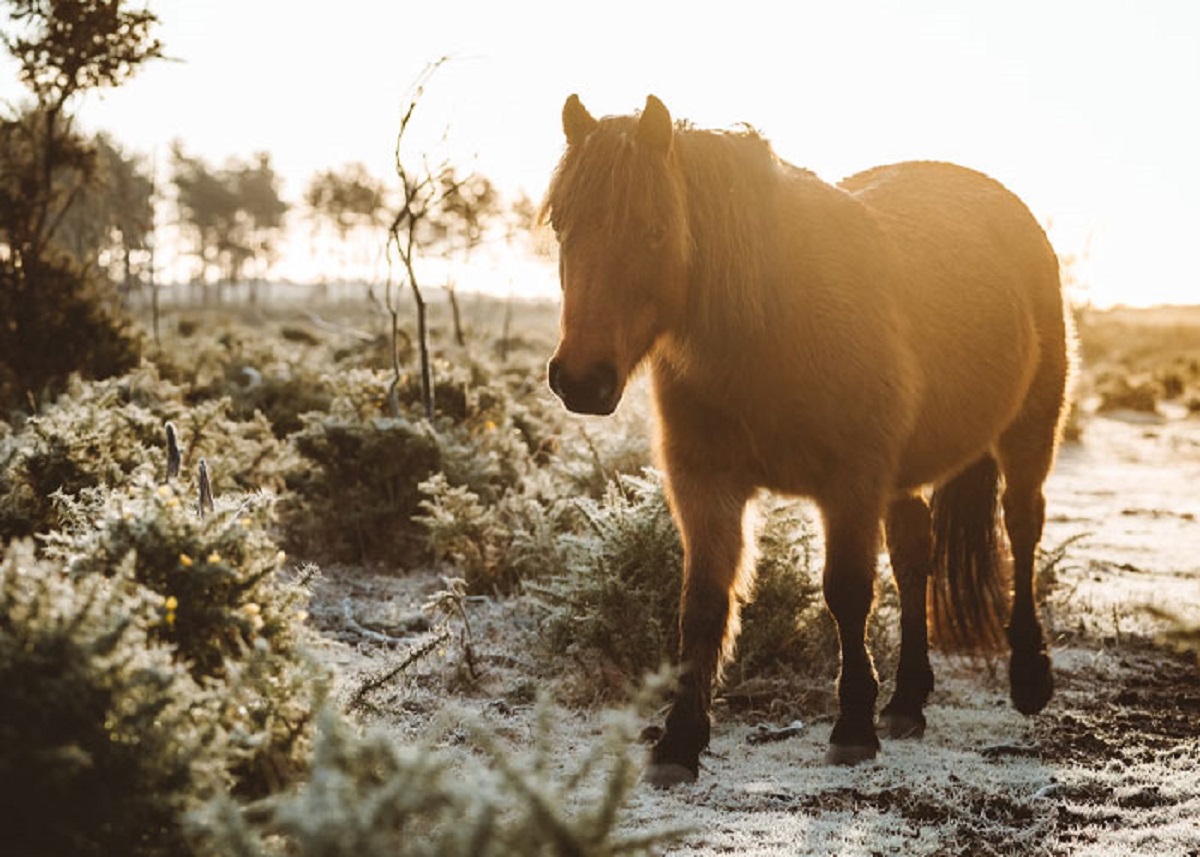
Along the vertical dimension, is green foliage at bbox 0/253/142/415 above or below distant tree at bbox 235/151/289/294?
below

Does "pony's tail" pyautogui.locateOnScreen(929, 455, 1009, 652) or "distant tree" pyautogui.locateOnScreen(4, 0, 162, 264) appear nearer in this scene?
"pony's tail" pyautogui.locateOnScreen(929, 455, 1009, 652)

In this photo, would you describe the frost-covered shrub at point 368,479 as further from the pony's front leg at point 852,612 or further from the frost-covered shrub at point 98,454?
the pony's front leg at point 852,612

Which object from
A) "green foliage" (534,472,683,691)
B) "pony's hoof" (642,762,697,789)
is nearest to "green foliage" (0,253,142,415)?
"green foliage" (534,472,683,691)

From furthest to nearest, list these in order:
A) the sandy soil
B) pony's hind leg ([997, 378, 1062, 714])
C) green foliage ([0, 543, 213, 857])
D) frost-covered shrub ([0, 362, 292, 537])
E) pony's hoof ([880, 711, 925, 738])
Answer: pony's hind leg ([997, 378, 1062, 714]) → frost-covered shrub ([0, 362, 292, 537]) → pony's hoof ([880, 711, 925, 738]) → the sandy soil → green foliage ([0, 543, 213, 857])

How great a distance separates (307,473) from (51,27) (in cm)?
541

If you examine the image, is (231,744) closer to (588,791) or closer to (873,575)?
(588,791)

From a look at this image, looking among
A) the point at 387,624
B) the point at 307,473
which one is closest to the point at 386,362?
the point at 307,473

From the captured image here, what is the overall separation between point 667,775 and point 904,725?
1206mm

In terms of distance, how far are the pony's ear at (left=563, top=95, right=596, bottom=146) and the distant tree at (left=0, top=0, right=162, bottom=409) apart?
25.1 ft

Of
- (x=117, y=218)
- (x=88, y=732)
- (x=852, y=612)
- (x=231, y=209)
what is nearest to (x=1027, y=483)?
(x=852, y=612)

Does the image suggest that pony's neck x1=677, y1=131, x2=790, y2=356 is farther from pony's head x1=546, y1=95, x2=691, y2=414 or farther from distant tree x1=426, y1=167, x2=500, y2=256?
distant tree x1=426, y1=167, x2=500, y2=256

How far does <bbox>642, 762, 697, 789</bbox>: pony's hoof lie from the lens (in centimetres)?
362

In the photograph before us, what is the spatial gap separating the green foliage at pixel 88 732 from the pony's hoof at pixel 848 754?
2.52 metres

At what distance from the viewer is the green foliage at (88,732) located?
1681 millimetres
